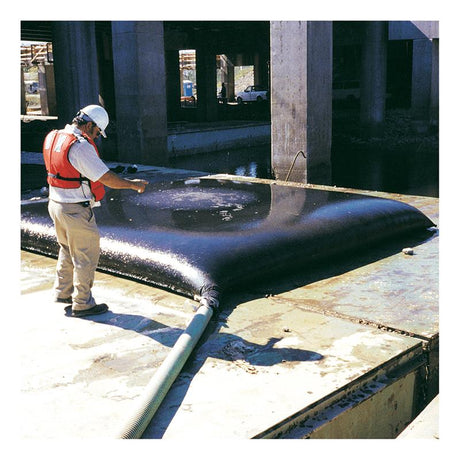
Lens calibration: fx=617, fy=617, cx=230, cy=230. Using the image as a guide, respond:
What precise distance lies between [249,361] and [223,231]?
2.22m

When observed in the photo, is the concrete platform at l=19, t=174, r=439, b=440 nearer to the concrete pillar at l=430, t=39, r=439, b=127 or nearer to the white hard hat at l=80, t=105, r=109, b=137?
the white hard hat at l=80, t=105, r=109, b=137

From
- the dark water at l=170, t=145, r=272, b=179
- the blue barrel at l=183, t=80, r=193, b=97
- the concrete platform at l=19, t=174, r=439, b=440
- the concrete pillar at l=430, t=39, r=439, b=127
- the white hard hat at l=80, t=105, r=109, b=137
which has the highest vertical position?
the blue barrel at l=183, t=80, r=193, b=97

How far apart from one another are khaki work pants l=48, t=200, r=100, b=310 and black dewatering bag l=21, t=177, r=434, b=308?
2.76ft

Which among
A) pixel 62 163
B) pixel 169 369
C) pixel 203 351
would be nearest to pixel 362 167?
pixel 62 163

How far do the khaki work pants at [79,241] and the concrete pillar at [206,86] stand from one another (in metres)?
32.0

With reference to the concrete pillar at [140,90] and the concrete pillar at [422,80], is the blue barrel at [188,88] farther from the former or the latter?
the concrete pillar at [140,90]

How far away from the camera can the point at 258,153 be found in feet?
81.8

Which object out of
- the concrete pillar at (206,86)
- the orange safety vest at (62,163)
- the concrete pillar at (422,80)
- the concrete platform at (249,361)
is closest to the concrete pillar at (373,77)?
the concrete pillar at (422,80)

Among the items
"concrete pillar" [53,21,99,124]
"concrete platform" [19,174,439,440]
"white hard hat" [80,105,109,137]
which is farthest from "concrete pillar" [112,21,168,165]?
"white hard hat" [80,105,109,137]

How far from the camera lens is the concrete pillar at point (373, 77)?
29.5 meters

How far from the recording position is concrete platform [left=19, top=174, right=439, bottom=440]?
3.54 m

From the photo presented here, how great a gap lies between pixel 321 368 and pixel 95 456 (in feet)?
5.42

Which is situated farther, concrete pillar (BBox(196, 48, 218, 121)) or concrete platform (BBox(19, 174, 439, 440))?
concrete pillar (BBox(196, 48, 218, 121))

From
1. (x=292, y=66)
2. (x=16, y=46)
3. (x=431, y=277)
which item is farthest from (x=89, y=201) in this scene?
(x=292, y=66)
